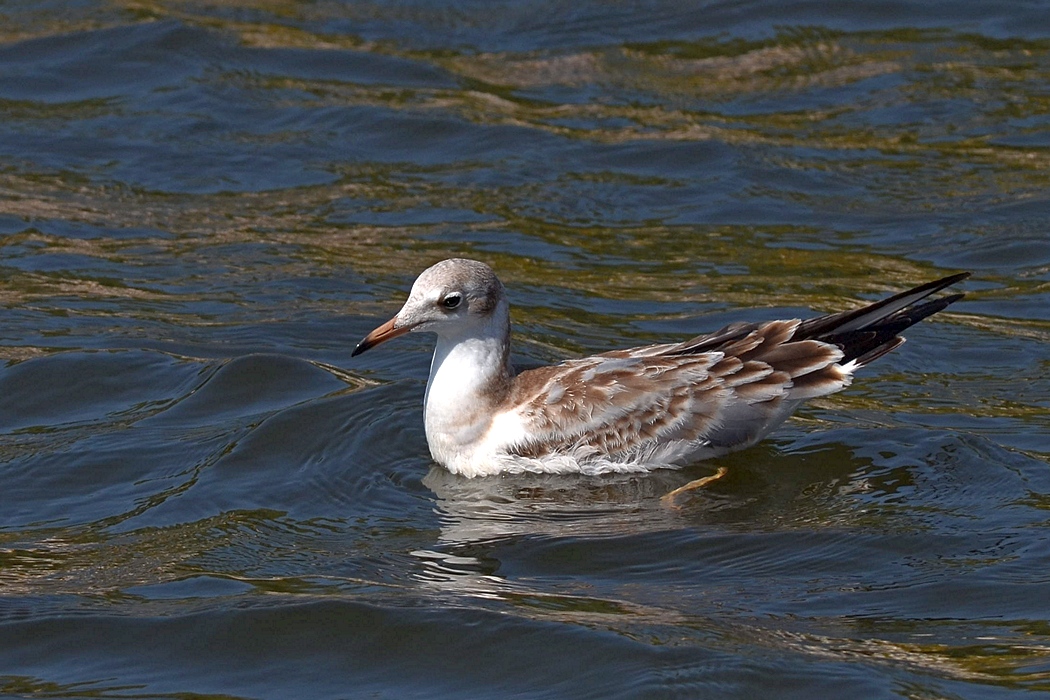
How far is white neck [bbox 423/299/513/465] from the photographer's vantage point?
352 inches

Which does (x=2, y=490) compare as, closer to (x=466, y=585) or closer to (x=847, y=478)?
(x=466, y=585)

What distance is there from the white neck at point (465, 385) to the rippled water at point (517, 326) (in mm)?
218

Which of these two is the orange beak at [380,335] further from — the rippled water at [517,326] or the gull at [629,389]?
the rippled water at [517,326]

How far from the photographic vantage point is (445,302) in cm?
888

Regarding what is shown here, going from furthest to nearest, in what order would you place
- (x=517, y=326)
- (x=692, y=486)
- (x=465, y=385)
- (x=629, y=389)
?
(x=517, y=326) < (x=465, y=385) < (x=629, y=389) < (x=692, y=486)

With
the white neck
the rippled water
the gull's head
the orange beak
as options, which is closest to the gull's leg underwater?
the rippled water

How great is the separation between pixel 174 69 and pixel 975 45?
7.11 metres

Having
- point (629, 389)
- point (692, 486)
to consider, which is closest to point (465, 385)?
point (629, 389)

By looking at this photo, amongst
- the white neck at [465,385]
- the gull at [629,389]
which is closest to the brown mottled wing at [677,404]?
the gull at [629,389]

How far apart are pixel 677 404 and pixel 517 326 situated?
8.00 feet

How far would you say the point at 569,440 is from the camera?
28.9 feet

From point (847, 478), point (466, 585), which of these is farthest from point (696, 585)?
point (847, 478)

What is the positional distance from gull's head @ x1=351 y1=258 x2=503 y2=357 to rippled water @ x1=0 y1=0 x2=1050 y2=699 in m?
0.77

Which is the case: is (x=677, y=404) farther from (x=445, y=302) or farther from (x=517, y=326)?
(x=517, y=326)
